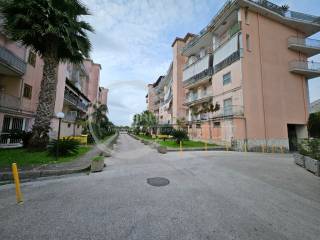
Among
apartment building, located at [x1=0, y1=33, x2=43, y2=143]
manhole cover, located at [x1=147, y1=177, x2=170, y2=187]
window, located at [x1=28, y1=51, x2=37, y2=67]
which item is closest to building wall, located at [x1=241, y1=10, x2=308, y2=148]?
manhole cover, located at [x1=147, y1=177, x2=170, y2=187]

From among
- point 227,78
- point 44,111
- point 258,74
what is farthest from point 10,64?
point 258,74

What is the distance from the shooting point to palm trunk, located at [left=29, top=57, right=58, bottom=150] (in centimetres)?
1093

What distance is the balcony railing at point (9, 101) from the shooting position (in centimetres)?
1326

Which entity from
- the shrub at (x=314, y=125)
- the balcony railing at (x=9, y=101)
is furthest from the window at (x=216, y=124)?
the balcony railing at (x=9, y=101)

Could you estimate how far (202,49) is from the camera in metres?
29.0

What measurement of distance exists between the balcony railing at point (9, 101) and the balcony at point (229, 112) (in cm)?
2261

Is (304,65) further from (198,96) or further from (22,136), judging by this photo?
(22,136)

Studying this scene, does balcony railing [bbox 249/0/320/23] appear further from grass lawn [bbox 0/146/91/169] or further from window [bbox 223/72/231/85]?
grass lawn [bbox 0/146/91/169]

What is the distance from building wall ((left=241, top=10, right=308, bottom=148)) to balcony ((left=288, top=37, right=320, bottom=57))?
0.68m

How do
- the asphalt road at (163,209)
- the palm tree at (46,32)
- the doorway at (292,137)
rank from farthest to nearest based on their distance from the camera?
the doorway at (292,137) → the palm tree at (46,32) → the asphalt road at (163,209)

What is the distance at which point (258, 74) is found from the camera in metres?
19.9

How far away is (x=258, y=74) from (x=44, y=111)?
23111 millimetres

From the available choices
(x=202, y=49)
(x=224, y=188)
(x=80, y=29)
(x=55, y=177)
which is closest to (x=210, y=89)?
(x=202, y=49)

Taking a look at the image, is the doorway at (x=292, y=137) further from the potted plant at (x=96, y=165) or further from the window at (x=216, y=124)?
the potted plant at (x=96, y=165)
